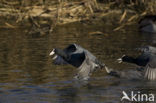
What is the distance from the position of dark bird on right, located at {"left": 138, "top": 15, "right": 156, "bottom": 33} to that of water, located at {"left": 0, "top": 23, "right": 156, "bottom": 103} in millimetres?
353

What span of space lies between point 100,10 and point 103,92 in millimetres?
8319

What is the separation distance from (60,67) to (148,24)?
→ 513 centimetres

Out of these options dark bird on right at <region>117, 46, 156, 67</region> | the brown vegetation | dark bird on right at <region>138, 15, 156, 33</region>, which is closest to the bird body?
dark bird on right at <region>117, 46, 156, 67</region>

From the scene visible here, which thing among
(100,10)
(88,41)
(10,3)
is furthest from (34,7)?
(88,41)

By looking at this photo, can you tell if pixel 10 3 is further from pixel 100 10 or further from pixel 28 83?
pixel 28 83

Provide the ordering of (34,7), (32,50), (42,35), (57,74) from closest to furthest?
1. (57,74)
2. (32,50)
3. (42,35)
4. (34,7)

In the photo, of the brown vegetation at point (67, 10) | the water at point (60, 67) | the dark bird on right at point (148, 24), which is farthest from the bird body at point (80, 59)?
the dark bird on right at point (148, 24)

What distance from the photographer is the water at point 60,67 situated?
8531 mm

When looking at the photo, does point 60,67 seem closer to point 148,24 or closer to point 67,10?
point 148,24

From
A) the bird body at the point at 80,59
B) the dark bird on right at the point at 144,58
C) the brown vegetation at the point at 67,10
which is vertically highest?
the bird body at the point at 80,59

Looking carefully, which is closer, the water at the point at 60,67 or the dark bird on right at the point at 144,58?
the water at the point at 60,67

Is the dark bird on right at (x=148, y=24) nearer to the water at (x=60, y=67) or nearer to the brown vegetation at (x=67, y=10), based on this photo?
the water at (x=60, y=67)

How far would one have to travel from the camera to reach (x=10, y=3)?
55.5ft

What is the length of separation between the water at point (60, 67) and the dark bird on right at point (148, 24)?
0.35 m
